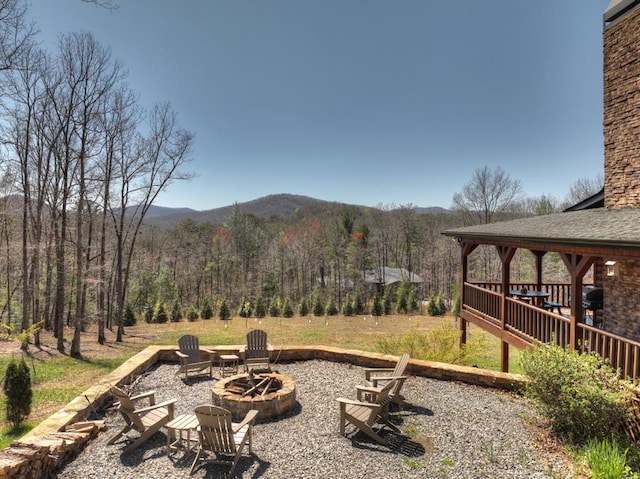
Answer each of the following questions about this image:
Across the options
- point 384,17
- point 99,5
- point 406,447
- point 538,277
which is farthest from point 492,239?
point 384,17

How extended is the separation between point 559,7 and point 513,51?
703 centimetres

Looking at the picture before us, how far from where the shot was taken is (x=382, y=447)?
15.7ft

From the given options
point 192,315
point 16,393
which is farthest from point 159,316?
point 16,393

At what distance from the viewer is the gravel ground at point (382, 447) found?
4.16m

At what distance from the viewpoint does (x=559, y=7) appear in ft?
37.6

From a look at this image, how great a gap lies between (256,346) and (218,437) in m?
3.68

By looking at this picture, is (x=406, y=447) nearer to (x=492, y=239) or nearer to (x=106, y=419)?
(x=106, y=419)

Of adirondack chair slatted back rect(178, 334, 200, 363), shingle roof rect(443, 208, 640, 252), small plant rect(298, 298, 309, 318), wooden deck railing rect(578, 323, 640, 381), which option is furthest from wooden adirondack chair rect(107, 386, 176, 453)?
small plant rect(298, 298, 309, 318)

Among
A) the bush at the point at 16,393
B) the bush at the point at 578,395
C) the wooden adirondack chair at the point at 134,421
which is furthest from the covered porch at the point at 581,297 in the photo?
the bush at the point at 16,393

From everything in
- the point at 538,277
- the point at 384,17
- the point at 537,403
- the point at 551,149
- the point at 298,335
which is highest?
the point at 384,17

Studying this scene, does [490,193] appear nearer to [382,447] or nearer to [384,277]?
[384,277]

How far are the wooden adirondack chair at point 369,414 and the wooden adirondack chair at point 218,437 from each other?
1346mm

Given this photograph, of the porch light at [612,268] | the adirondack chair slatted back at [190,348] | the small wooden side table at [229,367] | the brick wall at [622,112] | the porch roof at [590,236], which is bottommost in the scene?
the small wooden side table at [229,367]

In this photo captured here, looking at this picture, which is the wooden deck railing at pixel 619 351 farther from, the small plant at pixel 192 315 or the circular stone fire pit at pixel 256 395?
the small plant at pixel 192 315
